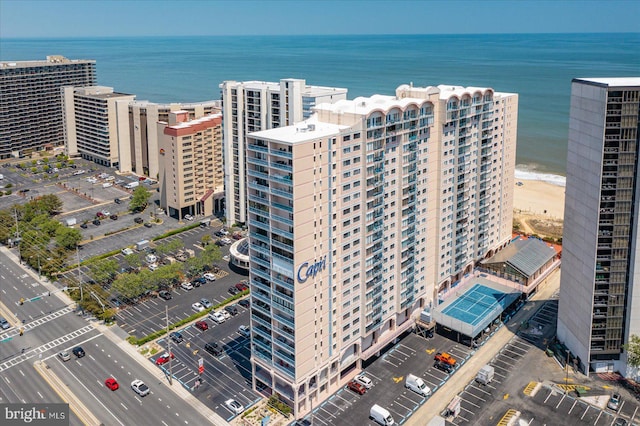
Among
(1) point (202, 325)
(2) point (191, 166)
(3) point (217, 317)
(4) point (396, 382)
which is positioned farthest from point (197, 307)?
(2) point (191, 166)

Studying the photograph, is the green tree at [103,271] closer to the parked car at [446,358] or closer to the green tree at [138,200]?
the green tree at [138,200]

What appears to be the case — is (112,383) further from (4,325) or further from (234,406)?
(4,325)

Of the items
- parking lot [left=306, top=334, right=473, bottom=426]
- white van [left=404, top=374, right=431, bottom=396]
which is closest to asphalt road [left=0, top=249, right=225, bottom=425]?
parking lot [left=306, top=334, right=473, bottom=426]

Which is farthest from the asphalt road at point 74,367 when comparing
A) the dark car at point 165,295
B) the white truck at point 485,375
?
the white truck at point 485,375

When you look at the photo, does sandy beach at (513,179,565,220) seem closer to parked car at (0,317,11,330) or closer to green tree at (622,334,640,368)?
green tree at (622,334,640,368)

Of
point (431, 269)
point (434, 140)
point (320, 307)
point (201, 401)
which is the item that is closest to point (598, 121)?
point (434, 140)

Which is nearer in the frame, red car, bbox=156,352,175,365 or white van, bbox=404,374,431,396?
white van, bbox=404,374,431,396

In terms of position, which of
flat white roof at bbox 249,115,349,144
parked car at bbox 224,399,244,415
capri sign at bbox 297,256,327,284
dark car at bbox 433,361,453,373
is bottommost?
parked car at bbox 224,399,244,415
